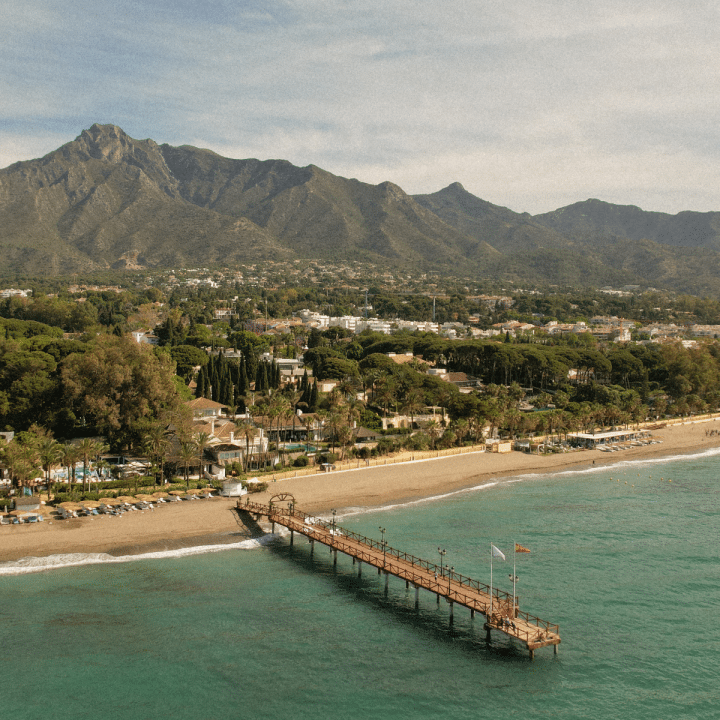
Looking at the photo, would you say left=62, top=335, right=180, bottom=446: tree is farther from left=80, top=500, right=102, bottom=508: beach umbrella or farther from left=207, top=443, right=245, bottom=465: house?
left=80, top=500, right=102, bottom=508: beach umbrella

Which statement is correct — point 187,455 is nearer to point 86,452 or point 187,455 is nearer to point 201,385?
point 86,452

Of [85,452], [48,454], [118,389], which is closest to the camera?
[48,454]

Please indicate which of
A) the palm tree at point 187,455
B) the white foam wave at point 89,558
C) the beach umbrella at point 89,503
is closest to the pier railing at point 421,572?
the white foam wave at point 89,558

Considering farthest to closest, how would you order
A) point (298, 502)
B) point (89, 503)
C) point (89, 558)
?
1. point (298, 502)
2. point (89, 503)
3. point (89, 558)

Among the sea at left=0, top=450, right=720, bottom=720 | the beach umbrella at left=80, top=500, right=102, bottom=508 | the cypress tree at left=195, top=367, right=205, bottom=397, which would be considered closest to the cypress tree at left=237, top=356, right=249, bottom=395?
the cypress tree at left=195, top=367, right=205, bottom=397

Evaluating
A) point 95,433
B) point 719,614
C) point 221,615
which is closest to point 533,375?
point 95,433

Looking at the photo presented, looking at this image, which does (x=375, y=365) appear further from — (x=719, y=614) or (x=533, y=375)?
(x=719, y=614)

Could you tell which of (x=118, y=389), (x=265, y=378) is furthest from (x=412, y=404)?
(x=118, y=389)
